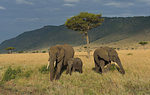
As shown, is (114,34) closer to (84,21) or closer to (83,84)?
(84,21)

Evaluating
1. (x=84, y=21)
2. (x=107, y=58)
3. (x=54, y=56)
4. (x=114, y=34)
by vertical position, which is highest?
(x=84, y=21)

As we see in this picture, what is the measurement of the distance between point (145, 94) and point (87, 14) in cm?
2174

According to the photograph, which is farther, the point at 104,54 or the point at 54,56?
the point at 104,54

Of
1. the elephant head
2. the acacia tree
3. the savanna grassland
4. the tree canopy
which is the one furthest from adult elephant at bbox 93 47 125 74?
the tree canopy

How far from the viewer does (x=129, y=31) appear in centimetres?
13638

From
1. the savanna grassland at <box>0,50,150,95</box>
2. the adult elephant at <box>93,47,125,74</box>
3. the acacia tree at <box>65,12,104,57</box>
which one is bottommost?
the savanna grassland at <box>0,50,150,95</box>

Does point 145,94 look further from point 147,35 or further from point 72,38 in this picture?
point 72,38

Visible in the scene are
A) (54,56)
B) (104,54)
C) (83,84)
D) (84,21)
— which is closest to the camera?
(83,84)

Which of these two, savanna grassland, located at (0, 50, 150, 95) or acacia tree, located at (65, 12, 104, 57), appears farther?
acacia tree, located at (65, 12, 104, 57)

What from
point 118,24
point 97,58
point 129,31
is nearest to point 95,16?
point 97,58

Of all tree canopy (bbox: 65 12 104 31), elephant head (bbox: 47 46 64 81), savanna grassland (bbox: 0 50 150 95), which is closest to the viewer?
savanna grassland (bbox: 0 50 150 95)

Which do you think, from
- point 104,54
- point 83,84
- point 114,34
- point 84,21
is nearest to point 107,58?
point 104,54

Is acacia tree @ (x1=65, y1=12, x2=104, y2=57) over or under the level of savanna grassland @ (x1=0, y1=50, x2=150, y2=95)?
over

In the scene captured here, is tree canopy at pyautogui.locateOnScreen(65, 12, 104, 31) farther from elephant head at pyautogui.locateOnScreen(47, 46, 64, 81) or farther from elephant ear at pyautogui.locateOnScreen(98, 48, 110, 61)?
elephant head at pyautogui.locateOnScreen(47, 46, 64, 81)
